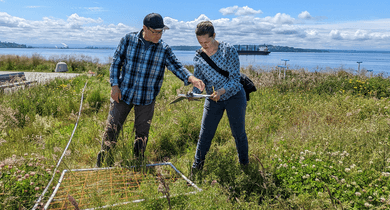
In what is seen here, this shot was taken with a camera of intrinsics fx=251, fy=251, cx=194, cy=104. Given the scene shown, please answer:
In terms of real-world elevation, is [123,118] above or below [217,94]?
below

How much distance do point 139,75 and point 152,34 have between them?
0.55m

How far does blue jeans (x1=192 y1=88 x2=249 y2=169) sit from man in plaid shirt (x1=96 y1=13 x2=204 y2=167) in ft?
1.17

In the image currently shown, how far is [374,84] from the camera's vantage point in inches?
324

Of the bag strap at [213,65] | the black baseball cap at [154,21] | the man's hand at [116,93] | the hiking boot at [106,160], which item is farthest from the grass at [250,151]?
the black baseball cap at [154,21]

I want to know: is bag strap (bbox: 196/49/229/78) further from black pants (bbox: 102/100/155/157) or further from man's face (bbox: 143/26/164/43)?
black pants (bbox: 102/100/155/157)

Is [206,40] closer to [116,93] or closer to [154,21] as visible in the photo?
[154,21]

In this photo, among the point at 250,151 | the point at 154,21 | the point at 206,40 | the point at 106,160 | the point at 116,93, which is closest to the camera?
the point at 206,40

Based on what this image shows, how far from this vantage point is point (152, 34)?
3.06m

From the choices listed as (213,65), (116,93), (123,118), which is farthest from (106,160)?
(213,65)

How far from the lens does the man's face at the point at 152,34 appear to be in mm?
3018

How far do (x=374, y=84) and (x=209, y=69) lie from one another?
7744 mm

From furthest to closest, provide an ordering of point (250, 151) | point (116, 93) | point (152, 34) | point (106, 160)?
point (250, 151)
point (106, 160)
point (116, 93)
point (152, 34)

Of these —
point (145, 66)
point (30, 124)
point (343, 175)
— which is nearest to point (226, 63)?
point (145, 66)

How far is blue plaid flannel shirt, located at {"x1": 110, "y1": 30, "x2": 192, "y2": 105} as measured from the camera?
125 inches
